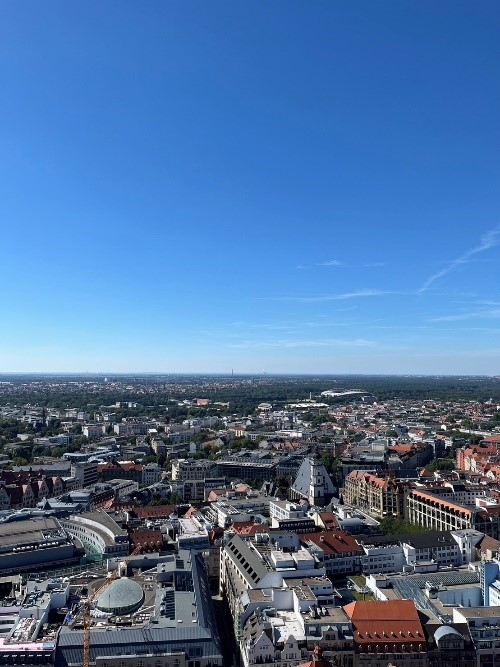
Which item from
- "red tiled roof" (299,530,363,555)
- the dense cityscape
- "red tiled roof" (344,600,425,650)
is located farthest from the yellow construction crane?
"red tiled roof" (299,530,363,555)

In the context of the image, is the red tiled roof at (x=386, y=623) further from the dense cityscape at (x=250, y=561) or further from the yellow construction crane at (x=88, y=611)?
the yellow construction crane at (x=88, y=611)

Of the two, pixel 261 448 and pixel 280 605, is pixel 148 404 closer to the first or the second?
pixel 261 448

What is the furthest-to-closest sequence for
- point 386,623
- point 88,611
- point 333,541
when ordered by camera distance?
point 333,541 < point 386,623 < point 88,611

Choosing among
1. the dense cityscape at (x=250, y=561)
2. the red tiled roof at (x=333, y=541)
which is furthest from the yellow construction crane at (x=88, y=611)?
the red tiled roof at (x=333, y=541)

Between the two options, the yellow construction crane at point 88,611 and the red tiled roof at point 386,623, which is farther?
the red tiled roof at point 386,623

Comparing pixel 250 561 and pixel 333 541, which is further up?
pixel 250 561

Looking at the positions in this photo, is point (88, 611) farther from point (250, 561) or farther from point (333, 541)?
point (333, 541)

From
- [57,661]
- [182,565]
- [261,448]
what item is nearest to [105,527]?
[182,565]

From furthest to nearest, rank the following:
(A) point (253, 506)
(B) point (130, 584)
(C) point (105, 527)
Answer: (A) point (253, 506) < (C) point (105, 527) < (B) point (130, 584)

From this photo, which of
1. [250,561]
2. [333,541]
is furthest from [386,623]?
[333,541]
